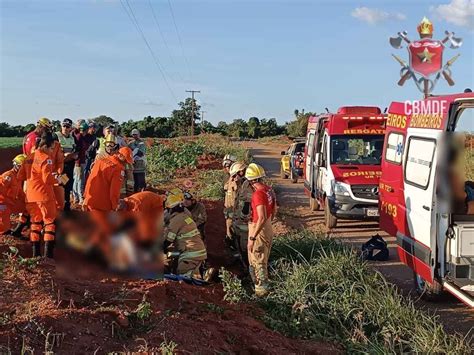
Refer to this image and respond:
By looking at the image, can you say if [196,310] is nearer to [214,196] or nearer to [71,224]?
[71,224]

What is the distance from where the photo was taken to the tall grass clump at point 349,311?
5.67 m

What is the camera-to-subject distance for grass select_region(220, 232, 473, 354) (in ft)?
18.6

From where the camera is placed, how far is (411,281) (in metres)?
9.02

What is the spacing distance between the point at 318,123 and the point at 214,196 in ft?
10.6

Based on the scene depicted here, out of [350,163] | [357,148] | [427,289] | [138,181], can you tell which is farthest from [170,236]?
A: [357,148]

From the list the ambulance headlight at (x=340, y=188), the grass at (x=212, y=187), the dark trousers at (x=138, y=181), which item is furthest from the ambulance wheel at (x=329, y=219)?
the dark trousers at (x=138, y=181)

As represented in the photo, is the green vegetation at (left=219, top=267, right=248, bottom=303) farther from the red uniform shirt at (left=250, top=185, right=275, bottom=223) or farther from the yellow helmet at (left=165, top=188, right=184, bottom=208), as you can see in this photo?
the yellow helmet at (left=165, top=188, right=184, bottom=208)

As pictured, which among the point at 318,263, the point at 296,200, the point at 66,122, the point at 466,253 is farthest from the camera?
the point at 296,200

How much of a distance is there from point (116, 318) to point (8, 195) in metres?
4.46

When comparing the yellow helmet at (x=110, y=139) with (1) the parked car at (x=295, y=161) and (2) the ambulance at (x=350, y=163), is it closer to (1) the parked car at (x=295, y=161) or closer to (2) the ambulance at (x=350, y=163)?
(2) the ambulance at (x=350, y=163)

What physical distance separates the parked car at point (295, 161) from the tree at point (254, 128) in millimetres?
56138

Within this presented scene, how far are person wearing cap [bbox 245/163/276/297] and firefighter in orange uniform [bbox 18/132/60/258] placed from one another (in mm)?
2727

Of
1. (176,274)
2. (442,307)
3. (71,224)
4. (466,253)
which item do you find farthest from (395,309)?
(71,224)

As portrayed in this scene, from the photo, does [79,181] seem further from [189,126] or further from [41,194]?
[189,126]
